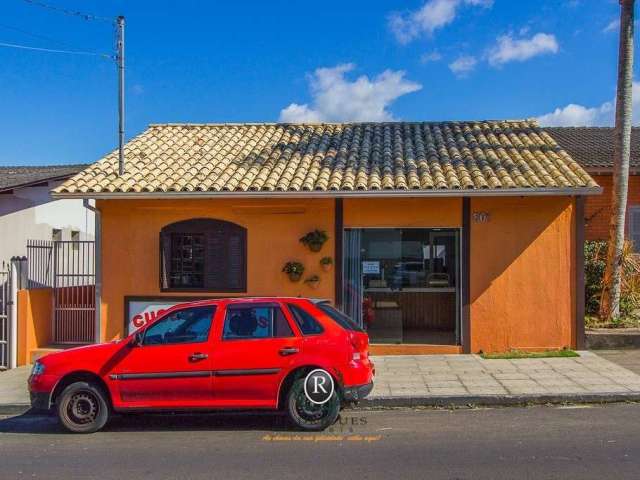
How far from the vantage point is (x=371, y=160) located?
12.9 m

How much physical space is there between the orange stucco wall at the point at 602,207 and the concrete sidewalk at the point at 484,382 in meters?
6.05

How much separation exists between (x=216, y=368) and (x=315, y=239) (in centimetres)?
459

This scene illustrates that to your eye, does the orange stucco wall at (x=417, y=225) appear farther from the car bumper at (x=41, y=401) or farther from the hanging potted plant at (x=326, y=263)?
the car bumper at (x=41, y=401)

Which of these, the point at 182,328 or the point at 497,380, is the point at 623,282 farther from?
the point at 182,328

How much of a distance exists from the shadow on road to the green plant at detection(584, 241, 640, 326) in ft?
24.2

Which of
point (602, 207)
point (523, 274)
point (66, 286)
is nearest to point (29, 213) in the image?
point (66, 286)

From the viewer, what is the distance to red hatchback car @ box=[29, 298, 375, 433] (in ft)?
24.6

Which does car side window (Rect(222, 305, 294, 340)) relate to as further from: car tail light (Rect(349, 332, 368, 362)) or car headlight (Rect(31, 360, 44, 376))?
car headlight (Rect(31, 360, 44, 376))

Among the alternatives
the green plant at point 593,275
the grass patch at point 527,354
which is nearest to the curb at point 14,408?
the grass patch at point 527,354

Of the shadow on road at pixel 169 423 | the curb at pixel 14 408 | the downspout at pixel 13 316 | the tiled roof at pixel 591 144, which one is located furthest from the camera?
the tiled roof at pixel 591 144

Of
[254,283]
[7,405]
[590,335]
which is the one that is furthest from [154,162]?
[590,335]

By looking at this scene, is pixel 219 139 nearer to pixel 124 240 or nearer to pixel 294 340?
pixel 124 240

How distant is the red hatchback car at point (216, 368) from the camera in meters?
7.48

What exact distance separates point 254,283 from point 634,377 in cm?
636
